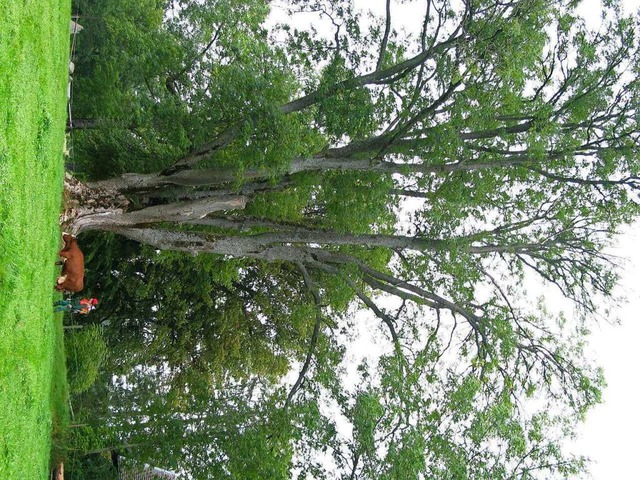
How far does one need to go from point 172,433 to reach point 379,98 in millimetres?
10928

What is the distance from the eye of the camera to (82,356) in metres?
16.7

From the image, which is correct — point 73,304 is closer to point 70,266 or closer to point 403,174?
point 70,266

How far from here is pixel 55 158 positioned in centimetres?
1323

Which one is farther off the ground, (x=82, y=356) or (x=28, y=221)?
(x=28, y=221)

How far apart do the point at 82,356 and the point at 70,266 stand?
265cm

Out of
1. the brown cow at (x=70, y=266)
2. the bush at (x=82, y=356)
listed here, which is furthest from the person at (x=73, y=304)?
the bush at (x=82, y=356)

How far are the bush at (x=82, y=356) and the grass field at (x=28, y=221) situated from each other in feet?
8.53

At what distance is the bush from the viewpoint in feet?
54.6

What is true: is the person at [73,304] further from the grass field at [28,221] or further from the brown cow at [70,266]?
the grass field at [28,221]

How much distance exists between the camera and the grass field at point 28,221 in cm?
907

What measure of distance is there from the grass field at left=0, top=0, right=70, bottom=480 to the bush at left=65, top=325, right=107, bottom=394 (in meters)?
2.60

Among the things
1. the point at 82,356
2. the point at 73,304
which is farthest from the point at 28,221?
the point at 82,356

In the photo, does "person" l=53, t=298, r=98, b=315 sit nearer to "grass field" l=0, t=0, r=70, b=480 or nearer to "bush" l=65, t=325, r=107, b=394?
"grass field" l=0, t=0, r=70, b=480

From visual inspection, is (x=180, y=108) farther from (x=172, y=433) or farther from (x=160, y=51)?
(x=172, y=433)
